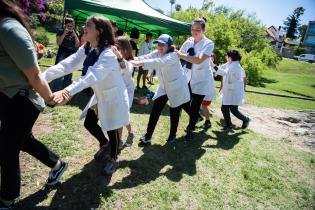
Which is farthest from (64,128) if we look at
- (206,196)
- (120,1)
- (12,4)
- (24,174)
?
(120,1)

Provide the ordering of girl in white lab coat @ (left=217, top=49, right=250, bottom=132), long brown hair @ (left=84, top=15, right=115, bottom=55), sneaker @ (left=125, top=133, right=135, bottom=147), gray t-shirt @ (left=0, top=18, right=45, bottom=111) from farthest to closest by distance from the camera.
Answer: girl in white lab coat @ (left=217, top=49, right=250, bottom=132) → sneaker @ (left=125, top=133, right=135, bottom=147) → long brown hair @ (left=84, top=15, right=115, bottom=55) → gray t-shirt @ (left=0, top=18, right=45, bottom=111)

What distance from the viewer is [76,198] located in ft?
11.1

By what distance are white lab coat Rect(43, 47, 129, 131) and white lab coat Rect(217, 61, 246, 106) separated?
383 cm

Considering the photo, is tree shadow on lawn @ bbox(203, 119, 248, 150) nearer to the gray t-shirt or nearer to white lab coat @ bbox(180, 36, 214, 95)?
white lab coat @ bbox(180, 36, 214, 95)

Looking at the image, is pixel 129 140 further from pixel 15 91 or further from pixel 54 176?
pixel 15 91

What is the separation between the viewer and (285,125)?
8.95m

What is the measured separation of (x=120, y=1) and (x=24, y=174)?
6.77m

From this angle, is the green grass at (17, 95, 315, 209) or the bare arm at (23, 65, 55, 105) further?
the green grass at (17, 95, 315, 209)

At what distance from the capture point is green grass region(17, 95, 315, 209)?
352 cm

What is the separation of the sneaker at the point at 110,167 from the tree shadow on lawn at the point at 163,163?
0.62ft

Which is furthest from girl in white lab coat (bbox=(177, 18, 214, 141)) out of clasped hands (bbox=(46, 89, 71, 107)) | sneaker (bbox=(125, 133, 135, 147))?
clasped hands (bbox=(46, 89, 71, 107))

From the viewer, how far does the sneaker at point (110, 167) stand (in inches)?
154

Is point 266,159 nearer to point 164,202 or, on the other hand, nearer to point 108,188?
point 164,202

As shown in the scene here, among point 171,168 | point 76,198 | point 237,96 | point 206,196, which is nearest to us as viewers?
point 76,198
